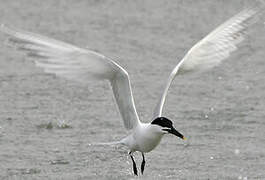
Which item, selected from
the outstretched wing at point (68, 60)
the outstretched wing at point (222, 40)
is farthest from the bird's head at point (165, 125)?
the outstretched wing at point (222, 40)

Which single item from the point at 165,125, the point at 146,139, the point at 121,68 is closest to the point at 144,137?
the point at 146,139

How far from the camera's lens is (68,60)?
6.36m

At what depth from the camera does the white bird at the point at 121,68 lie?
622 centimetres

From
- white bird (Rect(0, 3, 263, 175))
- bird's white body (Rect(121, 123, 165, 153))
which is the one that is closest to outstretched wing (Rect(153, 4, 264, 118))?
white bird (Rect(0, 3, 263, 175))

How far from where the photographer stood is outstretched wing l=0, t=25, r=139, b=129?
6.16 meters

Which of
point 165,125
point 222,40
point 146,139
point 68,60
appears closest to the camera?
point 68,60

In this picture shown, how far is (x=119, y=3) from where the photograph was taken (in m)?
15.5

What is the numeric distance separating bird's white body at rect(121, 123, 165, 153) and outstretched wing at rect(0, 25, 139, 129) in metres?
0.30

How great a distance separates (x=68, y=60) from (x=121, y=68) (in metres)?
0.45

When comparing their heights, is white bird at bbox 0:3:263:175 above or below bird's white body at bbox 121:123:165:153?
above

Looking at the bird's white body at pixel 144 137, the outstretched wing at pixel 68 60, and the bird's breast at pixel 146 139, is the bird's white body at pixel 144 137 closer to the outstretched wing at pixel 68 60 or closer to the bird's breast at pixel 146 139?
the bird's breast at pixel 146 139

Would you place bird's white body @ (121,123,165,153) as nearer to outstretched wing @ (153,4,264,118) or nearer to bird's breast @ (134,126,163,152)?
Result: bird's breast @ (134,126,163,152)

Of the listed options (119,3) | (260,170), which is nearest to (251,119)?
(260,170)

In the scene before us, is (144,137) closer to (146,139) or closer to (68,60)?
(146,139)
